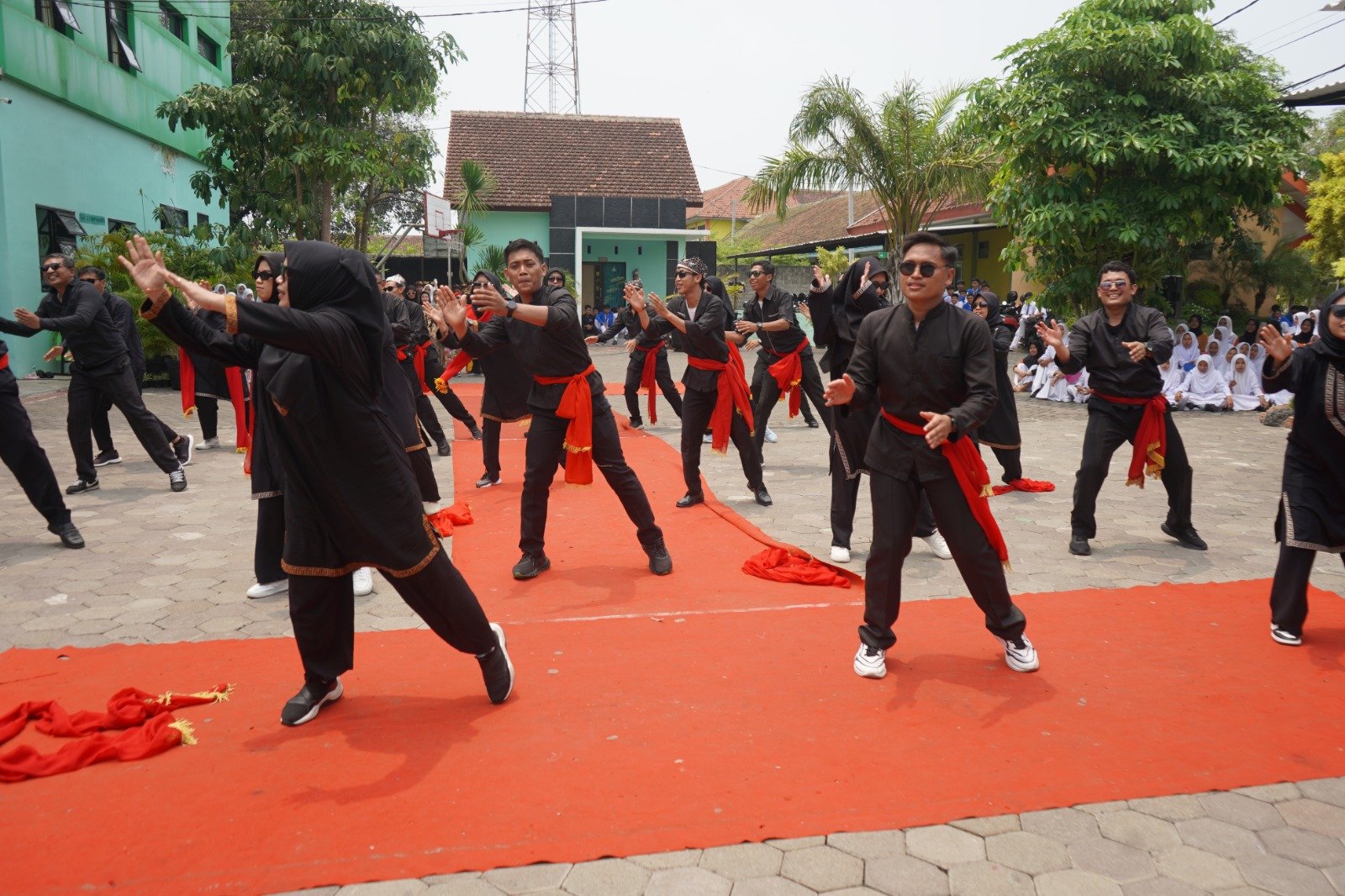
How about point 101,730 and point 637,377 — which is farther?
point 637,377

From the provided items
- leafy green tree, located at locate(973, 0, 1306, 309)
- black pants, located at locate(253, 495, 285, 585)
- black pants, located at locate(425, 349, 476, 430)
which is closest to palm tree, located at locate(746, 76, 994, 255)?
leafy green tree, located at locate(973, 0, 1306, 309)

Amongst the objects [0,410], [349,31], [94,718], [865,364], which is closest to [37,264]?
[349,31]

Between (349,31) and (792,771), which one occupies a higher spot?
(349,31)

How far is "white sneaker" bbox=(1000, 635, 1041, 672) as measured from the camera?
164 inches

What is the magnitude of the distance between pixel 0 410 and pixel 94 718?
11.1 ft

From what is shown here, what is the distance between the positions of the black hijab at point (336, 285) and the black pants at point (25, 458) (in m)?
3.84

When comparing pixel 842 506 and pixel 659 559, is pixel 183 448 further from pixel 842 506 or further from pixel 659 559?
pixel 842 506

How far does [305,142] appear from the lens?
15.8m

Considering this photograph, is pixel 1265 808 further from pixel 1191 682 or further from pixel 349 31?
pixel 349 31

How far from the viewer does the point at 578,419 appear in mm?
5582

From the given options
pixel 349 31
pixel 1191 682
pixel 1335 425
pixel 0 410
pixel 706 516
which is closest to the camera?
pixel 1191 682

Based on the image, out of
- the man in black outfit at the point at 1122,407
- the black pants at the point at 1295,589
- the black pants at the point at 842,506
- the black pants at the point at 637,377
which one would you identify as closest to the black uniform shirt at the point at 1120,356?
the man in black outfit at the point at 1122,407

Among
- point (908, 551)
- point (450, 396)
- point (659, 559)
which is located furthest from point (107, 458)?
point (908, 551)

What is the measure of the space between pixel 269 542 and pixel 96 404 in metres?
3.77
